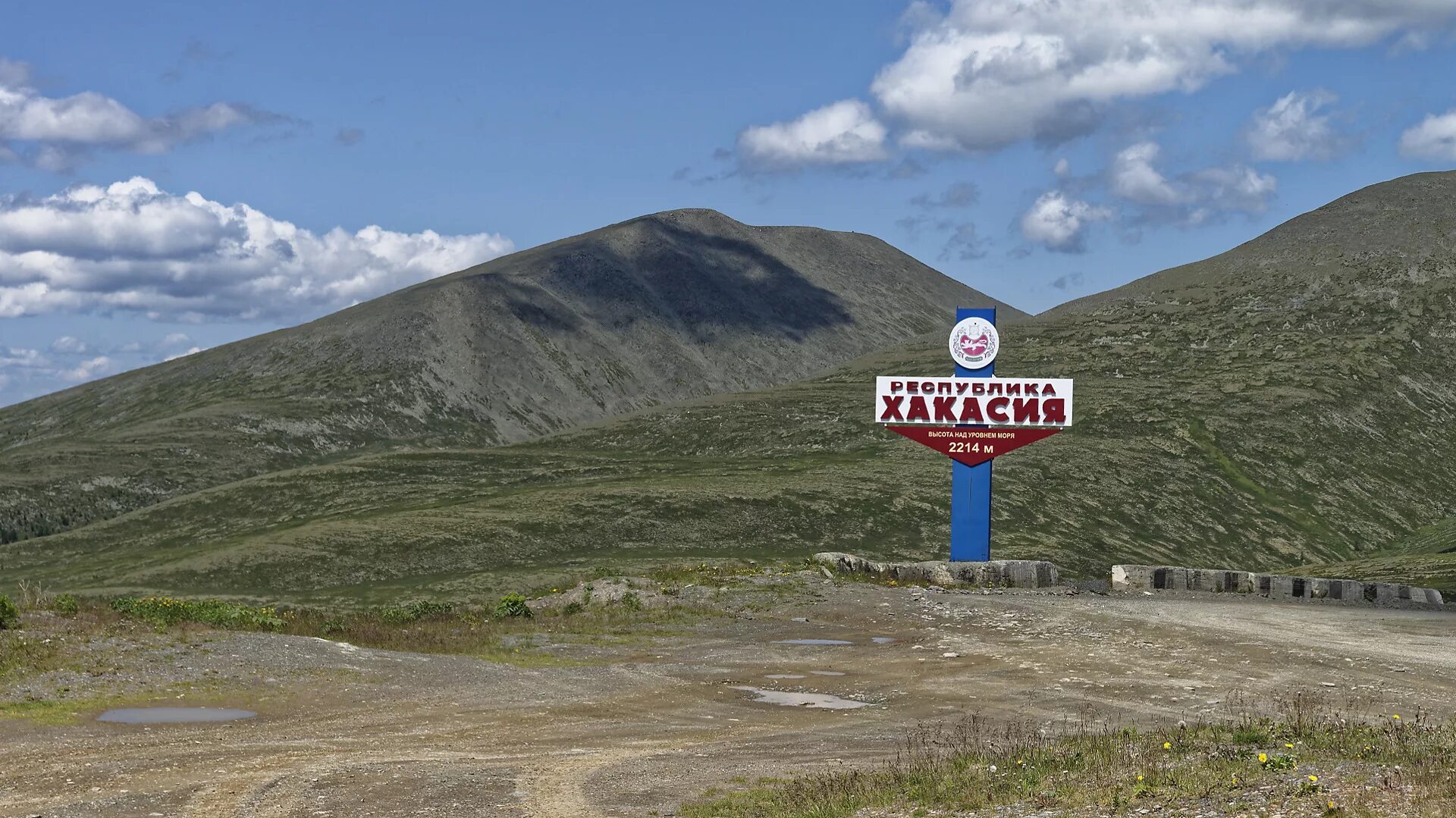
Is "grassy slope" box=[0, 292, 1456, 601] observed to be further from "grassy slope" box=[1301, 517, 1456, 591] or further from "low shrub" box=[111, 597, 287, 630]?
"low shrub" box=[111, 597, 287, 630]

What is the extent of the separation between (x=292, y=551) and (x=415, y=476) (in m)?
44.9

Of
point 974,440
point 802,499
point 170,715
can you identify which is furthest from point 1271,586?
point 802,499

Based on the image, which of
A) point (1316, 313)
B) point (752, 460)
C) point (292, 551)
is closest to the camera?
point (292, 551)

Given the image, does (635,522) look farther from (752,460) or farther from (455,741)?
(455,741)

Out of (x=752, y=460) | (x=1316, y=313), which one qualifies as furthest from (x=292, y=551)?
(x=1316, y=313)

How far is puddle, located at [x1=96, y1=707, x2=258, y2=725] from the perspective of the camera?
25422mm

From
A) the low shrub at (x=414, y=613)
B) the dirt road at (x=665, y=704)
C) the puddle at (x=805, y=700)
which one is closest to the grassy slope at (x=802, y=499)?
the low shrub at (x=414, y=613)

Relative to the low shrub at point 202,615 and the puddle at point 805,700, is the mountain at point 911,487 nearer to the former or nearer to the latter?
the low shrub at point 202,615

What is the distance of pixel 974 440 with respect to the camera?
199ft

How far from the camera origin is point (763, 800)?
1838 cm

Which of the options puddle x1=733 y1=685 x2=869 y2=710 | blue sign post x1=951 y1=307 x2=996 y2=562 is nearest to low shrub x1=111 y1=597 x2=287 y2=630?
puddle x1=733 y1=685 x2=869 y2=710

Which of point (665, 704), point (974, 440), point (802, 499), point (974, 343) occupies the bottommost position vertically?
point (665, 704)

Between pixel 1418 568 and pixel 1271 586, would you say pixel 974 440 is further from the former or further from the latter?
pixel 1418 568

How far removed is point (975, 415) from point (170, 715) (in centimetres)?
4098
